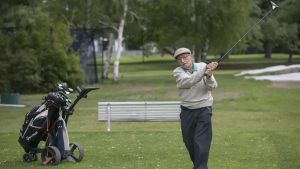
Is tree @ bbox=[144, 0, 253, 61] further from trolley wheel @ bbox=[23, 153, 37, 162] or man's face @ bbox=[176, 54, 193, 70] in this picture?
man's face @ bbox=[176, 54, 193, 70]

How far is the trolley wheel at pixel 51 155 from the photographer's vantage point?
34.2 ft

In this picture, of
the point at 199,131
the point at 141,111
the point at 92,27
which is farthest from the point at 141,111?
the point at 92,27

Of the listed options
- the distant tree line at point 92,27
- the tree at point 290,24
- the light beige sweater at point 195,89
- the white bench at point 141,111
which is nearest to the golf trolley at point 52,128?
the light beige sweater at point 195,89

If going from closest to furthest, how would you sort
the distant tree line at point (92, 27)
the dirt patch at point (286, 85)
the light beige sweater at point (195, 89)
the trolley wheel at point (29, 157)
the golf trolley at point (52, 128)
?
the light beige sweater at point (195, 89)
the golf trolley at point (52, 128)
the trolley wheel at point (29, 157)
the dirt patch at point (286, 85)
the distant tree line at point (92, 27)

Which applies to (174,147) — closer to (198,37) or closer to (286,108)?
(286,108)

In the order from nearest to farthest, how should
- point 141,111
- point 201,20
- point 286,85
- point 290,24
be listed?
point 141,111 < point 286,85 < point 201,20 < point 290,24

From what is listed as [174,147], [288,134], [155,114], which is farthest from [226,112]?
[174,147]

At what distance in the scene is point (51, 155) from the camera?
10.5 metres

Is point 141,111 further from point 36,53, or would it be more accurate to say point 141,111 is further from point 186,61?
point 36,53

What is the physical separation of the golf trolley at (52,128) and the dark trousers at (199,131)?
2716mm

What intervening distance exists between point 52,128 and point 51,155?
42 cm

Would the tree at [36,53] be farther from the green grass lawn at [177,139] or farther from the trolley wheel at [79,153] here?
the trolley wheel at [79,153]

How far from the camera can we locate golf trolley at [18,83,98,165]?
34.1ft

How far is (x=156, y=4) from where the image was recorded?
3894cm
